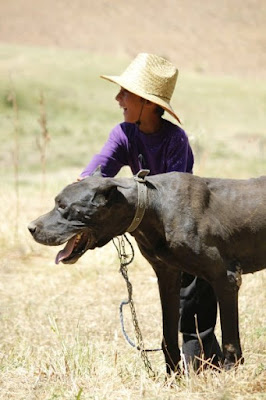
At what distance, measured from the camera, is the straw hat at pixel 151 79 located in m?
4.50

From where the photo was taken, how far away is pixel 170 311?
4410mm

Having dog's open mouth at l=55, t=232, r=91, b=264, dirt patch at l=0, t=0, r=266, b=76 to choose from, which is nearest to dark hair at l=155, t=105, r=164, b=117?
dog's open mouth at l=55, t=232, r=91, b=264

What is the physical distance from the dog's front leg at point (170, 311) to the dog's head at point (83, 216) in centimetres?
61

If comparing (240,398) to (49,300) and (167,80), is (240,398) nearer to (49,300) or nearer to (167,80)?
(167,80)

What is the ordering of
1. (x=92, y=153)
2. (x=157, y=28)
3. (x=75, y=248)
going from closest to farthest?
(x=75, y=248) < (x=92, y=153) < (x=157, y=28)

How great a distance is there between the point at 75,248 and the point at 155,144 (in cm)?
97

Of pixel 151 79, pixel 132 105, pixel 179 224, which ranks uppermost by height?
pixel 151 79

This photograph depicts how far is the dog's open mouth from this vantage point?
12.5ft

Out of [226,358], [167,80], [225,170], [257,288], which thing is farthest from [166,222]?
[225,170]

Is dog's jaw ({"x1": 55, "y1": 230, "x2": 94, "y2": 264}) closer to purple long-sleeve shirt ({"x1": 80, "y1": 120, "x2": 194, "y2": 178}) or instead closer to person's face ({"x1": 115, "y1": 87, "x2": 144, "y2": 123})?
purple long-sleeve shirt ({"x1": 80, "y1": 120, "x2": 194, "y2": 178})

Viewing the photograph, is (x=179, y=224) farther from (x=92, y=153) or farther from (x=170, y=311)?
(x=92, y=153)

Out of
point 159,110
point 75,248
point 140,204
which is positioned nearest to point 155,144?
point 159,110

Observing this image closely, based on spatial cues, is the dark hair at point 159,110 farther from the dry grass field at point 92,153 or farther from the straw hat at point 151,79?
the dry grass field at point 92,153

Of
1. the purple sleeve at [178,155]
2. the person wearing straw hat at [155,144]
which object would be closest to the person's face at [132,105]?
the person wearing straw hat at [155,144]
